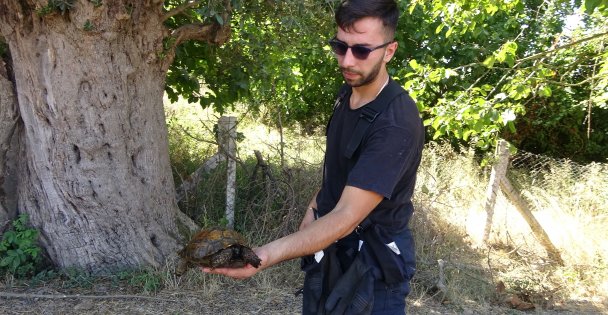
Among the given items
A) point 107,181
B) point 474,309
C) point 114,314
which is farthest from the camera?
point 474,309

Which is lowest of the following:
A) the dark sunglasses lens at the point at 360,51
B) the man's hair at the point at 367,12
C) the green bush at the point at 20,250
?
the green bush at the point at 20,250

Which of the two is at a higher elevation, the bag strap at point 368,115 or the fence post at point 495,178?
the bag strap at point 368,115

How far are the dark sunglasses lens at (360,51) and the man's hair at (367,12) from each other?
0.31 feet

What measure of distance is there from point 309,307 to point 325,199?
474 millimetres

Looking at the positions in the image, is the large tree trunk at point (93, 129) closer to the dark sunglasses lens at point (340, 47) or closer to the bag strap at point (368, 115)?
the dark sunglasses lens at point (340, 47)

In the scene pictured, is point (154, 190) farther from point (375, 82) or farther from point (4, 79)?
point (375, 82)

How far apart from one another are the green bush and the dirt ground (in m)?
0.20

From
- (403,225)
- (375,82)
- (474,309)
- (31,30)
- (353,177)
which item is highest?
(31,30)

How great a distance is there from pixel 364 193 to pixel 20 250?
4121 millimetres

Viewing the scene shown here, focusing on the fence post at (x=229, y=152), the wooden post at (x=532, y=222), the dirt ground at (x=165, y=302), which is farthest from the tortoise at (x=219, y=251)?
the wooden post at (x=532, y=222)

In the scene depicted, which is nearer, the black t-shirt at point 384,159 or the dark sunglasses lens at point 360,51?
the black t-shirt at point 384,159

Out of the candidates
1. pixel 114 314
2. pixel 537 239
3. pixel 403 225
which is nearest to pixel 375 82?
pixel 403 225

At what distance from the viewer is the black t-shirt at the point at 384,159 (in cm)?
217

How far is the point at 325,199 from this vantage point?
8.73ft
